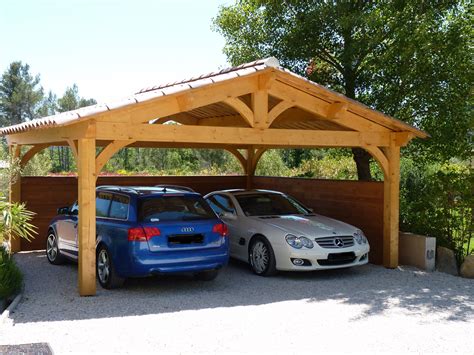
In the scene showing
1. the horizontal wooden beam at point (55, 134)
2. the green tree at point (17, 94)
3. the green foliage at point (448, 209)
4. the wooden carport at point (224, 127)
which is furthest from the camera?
the green tree at point (17, 94)

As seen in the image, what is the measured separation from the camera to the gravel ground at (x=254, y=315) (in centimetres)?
603

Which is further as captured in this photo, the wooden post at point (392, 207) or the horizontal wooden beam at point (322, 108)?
the wooden post at point (392, 207)

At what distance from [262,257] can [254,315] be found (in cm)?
269

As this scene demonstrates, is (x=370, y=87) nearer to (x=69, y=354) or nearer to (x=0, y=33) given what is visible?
(x=69, y=354)

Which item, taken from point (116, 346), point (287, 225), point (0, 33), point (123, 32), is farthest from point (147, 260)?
point (0, 33)

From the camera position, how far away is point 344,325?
677cm

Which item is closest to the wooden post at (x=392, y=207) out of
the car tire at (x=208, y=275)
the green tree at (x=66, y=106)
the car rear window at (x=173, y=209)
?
the car tire at (x=208, y=275)

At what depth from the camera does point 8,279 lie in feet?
25.7

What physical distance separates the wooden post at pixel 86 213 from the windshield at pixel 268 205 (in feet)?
11.1

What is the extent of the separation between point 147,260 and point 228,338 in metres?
2.24

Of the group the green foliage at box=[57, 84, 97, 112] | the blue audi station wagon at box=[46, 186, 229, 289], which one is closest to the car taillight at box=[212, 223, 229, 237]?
the blue audi station wagon at box=[46, 186, 229, 289]

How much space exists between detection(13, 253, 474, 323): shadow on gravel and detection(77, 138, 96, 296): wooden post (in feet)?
0.93

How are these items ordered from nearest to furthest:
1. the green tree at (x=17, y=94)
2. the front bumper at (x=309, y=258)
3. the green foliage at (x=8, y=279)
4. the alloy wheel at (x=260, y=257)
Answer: the green foliage at (x=8, y=279)
the front bumper at (x=309, y=258)
the alloy wheel at (x=260, y=257)
the green tree at (x=17, y=94)

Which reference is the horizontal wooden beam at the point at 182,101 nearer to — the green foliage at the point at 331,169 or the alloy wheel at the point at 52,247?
the alloy wheel at the point at 52,247
